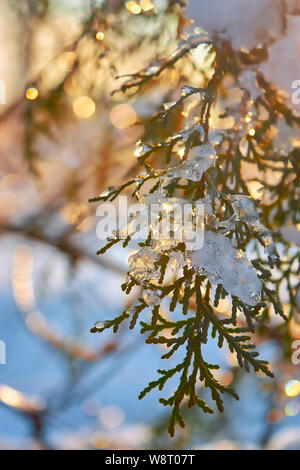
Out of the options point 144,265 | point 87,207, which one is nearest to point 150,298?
point 144,265

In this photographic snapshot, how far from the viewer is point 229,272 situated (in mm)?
815

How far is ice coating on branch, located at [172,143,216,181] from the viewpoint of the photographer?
2.88 feet

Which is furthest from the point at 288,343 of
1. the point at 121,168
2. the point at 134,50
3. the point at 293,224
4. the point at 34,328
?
the point at 34,328

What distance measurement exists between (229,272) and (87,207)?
1.44 metres

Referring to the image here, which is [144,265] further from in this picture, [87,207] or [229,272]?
[87,207]

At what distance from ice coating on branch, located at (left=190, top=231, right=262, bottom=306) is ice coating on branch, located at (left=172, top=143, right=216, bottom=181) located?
0.46ft

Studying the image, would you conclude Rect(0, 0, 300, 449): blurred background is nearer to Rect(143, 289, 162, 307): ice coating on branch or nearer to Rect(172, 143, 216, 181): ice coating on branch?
Rect(172, 143, 216, 181): ice coating on branch

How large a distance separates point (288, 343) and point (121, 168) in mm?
1807

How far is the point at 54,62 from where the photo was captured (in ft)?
5.40

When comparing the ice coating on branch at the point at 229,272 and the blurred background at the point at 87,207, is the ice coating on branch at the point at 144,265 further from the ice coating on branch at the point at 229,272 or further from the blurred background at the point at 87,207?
the blurred background at the point at 87,207

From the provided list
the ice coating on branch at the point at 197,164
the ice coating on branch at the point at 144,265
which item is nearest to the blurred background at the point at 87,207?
the ice coating on branch at the point at 197,164

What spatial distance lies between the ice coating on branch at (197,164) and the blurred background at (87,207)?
1.43ft

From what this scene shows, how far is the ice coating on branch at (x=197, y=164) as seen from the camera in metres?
0.88
